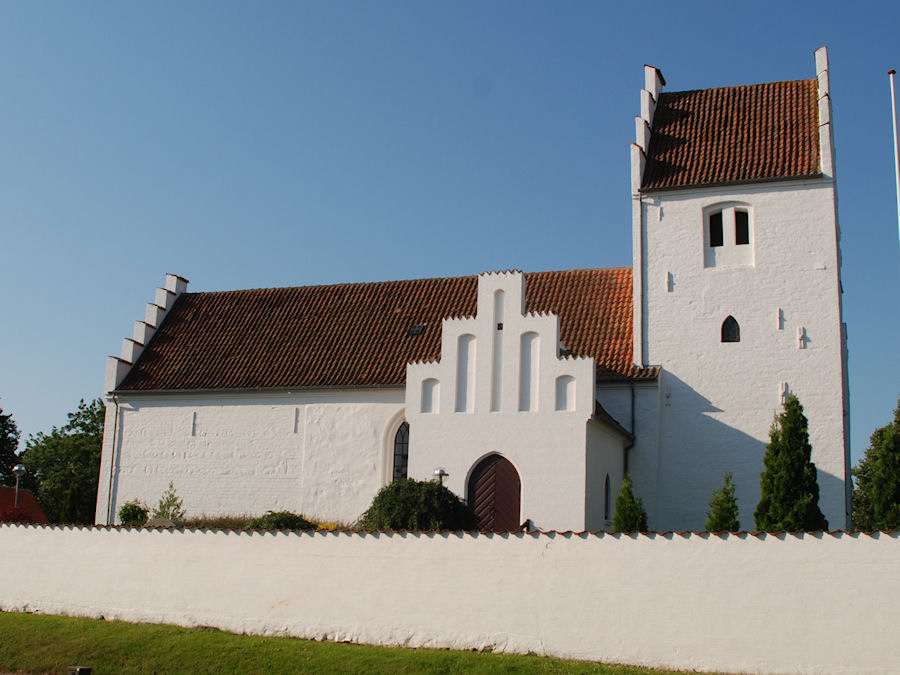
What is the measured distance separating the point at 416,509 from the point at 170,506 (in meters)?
12.4

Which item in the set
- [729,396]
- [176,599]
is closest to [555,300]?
[729,396]

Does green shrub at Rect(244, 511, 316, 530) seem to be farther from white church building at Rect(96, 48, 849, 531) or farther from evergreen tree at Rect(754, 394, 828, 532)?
evergreen tree at Rect(754, 394, 828, 532)

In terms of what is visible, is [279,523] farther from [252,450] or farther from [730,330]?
[730,330]

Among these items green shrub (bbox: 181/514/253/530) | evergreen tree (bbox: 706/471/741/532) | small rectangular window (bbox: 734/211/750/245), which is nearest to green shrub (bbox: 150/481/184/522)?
green shrub (bbox: 181/514/253/530)

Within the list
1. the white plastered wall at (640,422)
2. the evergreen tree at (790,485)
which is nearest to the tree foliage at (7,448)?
the white plastered wall at (640,422)

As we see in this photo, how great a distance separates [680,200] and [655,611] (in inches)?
546

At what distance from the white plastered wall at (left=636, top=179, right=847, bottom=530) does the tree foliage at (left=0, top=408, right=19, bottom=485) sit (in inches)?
1646

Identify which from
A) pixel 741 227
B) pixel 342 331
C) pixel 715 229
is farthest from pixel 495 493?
pixel 741 227

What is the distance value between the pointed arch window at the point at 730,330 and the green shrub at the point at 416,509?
9.42 metres

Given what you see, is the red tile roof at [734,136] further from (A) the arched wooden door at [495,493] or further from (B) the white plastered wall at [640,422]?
(A) the arched wooden door at [495,493]

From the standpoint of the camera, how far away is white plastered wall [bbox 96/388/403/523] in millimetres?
24797

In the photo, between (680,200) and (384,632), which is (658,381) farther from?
(384,632)

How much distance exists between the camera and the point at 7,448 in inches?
2077

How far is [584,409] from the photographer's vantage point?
19547 mm
